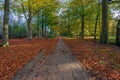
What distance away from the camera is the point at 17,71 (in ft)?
24.9

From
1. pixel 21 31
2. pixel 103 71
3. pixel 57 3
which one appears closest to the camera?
pixel 103 71

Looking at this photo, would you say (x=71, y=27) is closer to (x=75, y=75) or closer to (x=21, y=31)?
(x=21, y=31)

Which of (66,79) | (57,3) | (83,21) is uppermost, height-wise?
(57,3)

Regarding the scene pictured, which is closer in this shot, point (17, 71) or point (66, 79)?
point (66, 79)

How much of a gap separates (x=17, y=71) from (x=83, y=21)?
38.1 metres

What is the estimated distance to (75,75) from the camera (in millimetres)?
6914

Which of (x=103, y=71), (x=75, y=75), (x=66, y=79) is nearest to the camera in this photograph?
(x=66, y=79)

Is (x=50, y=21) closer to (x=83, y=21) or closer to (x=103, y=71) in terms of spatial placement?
(x=83, y=21)

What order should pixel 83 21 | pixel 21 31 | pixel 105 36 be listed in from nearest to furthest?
pixel 105 36, pixel 83 21, pixel 21 31

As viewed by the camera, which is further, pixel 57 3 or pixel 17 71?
pixel 57 3

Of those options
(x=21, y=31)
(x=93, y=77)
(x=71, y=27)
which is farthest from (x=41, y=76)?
(x=71, y=27)

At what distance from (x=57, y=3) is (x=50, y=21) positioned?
1151 centimetres

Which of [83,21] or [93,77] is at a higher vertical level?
[83,21]

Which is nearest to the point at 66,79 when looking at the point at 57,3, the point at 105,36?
the point at 105,36
